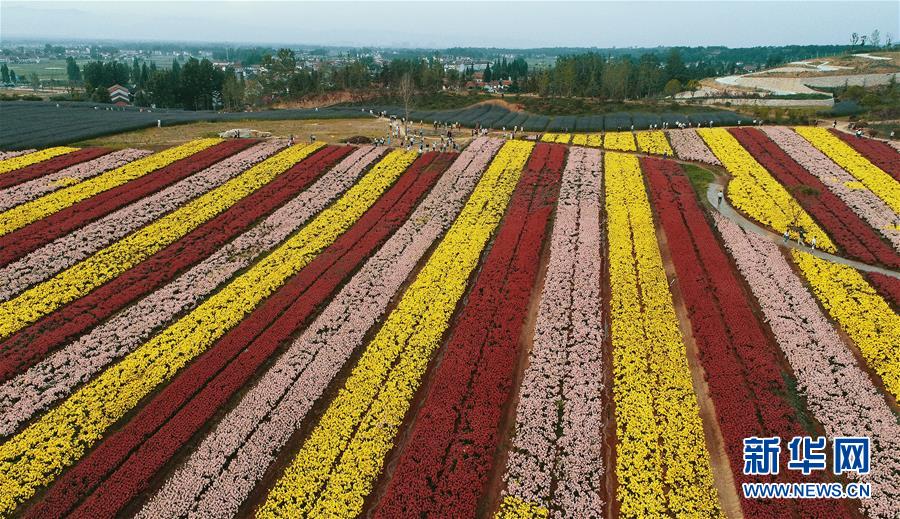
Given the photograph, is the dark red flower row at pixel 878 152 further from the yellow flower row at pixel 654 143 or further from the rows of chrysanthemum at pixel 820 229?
the yellow flower row at pixel 654 143

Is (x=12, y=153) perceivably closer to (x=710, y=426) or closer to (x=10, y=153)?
(x=10, y=153)

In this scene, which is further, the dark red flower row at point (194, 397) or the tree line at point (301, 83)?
the tree line at point (301, 83)

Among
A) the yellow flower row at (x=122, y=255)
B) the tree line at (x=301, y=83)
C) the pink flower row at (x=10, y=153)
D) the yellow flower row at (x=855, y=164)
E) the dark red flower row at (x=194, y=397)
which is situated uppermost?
the tree line at (x=301, y=83)

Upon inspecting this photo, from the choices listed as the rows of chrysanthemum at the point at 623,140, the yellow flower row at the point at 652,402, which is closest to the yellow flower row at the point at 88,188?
the yellow flower row at the point at 652,402

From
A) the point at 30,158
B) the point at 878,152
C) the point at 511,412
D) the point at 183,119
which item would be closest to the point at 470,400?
the point at 511,412

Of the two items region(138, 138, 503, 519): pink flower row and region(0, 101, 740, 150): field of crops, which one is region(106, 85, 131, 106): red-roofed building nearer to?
region(0, 101, 740, 150): field of crops

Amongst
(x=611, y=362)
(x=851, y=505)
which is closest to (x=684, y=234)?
(x=611, y=362)

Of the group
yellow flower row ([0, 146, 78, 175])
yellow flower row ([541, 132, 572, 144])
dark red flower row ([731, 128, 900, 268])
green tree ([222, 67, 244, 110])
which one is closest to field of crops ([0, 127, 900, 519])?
dark red flower row ([731, 128, 900, 268])
